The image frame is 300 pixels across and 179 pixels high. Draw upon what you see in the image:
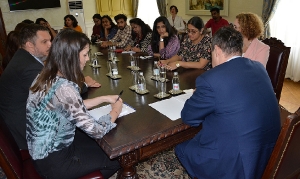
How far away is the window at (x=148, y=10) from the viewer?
756 centimetres

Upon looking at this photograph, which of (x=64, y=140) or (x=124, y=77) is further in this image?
(x=124, y=77)

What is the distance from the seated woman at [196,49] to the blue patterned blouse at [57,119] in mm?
1351

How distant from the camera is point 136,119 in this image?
1528mm

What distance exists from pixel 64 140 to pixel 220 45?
3.23ft

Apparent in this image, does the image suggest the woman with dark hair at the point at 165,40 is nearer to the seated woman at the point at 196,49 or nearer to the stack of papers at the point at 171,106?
the seated woman at the point at 196,49

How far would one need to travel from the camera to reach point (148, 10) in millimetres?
7723

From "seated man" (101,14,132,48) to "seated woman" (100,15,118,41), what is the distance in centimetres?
36

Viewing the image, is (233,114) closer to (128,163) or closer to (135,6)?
(128,163)

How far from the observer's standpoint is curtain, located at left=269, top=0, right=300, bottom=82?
4.25 m

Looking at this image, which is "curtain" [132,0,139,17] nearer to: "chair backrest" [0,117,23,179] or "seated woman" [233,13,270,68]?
"seated woman" [233,13,270,68]

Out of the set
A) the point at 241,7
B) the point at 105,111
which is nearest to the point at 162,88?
the point at 105,111

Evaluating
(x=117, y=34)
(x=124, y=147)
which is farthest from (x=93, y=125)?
(x=117, y=34)

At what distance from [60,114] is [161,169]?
48.3 inches

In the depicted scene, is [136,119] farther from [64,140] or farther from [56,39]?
[56,39]
